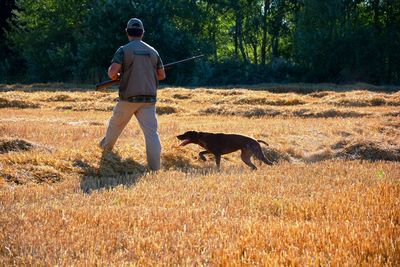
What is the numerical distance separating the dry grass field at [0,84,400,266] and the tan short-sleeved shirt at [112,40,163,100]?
1.32 meters

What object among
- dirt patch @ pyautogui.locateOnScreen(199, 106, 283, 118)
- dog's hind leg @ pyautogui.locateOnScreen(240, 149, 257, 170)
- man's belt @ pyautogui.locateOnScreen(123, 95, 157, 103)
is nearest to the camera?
man's belt @ pyautogui.locateOnScreen(123, 95, 157, 103)

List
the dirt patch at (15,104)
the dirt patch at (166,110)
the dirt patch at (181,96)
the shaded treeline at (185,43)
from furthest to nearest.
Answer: the shaded treeline at (185,43), the dirt patch at (181,96), the dirt patch at (15,104), the dirt patch at (166,110)

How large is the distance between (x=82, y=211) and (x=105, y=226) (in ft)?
2.16

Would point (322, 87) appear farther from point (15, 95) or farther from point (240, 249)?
point (240, 249)

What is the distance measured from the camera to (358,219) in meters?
6.26

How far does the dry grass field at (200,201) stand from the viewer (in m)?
5.08

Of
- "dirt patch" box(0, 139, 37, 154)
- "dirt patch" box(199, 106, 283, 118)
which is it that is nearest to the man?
"dirt patch" box(0, 139, 37, 154)

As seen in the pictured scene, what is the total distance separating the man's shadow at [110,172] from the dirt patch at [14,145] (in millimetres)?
1400

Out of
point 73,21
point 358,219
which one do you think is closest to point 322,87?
point 73,21

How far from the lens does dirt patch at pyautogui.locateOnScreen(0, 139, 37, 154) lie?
10.4 m

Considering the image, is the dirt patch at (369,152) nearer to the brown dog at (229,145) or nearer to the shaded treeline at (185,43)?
the brown dog at (229,145)

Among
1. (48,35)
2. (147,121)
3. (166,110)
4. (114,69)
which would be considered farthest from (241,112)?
(48,35)

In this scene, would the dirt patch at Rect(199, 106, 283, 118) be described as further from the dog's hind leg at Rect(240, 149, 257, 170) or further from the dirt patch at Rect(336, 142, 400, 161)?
the dog's hind leg at Rect(240, 149, 257, 170)

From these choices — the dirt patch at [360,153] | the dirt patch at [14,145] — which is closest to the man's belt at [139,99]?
the dirt patch at [14,145]
